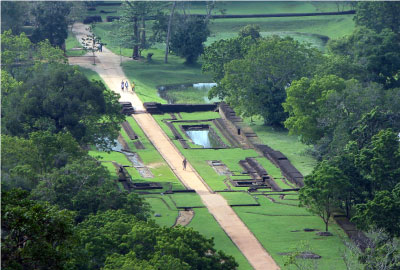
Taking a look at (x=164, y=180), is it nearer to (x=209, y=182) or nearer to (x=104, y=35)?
(x=209, y=182)

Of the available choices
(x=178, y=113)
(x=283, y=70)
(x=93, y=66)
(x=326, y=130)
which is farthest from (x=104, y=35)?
(x=326, y=130)

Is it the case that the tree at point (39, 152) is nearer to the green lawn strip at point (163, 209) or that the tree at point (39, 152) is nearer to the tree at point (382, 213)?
the green lawn strip at point (163, 209)

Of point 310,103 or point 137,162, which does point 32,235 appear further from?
point 310,103

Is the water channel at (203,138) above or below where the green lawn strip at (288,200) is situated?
below

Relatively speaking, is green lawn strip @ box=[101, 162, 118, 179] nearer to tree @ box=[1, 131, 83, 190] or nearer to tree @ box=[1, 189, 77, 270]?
tree @ box=[1, 131, 83, 190]

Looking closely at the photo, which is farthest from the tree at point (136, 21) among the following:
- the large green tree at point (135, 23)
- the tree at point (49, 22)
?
the tree at point (49, 22)

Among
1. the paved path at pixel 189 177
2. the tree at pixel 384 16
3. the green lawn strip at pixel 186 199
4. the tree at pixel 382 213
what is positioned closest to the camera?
the tree at pixel 382 213
